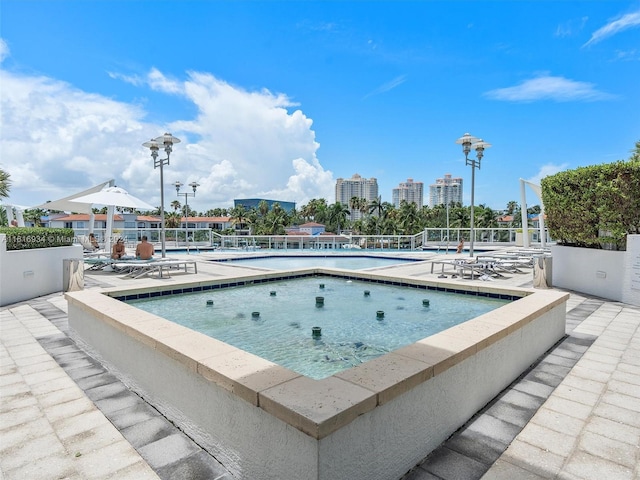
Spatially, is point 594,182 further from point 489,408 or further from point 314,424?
point 314,424

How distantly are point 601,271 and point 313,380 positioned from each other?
843cm

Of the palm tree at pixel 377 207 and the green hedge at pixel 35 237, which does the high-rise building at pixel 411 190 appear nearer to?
the palm tree at pixel 377 207

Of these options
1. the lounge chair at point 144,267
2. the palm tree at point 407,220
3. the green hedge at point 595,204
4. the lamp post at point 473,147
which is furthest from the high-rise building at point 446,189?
the lounge chair at point 144,267

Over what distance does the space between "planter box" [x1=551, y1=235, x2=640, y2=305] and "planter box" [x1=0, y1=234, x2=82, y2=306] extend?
12.2m

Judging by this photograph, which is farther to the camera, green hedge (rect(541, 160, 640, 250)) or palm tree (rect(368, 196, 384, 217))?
palm tree (rect(368, 196, 384, 217))

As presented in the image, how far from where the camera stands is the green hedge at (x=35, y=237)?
736 centimetres

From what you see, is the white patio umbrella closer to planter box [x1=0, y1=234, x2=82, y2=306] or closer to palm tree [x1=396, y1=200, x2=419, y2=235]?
planter box [x1=0, y1=234, x2=82, y2=306]

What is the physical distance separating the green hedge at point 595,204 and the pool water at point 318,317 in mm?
3413

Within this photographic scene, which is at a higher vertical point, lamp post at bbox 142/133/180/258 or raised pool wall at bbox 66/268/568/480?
lamp post at bbox 142/133/180/258

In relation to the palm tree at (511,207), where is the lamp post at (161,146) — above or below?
below

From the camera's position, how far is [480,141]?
12953mm

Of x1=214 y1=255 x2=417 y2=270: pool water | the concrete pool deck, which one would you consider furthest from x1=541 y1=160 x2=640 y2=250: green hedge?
x1=214 y1=255 x2=417 y2=270: pool water

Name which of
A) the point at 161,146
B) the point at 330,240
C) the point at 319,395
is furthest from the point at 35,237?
the point at 330,240

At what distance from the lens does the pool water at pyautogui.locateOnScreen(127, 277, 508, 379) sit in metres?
4.29
